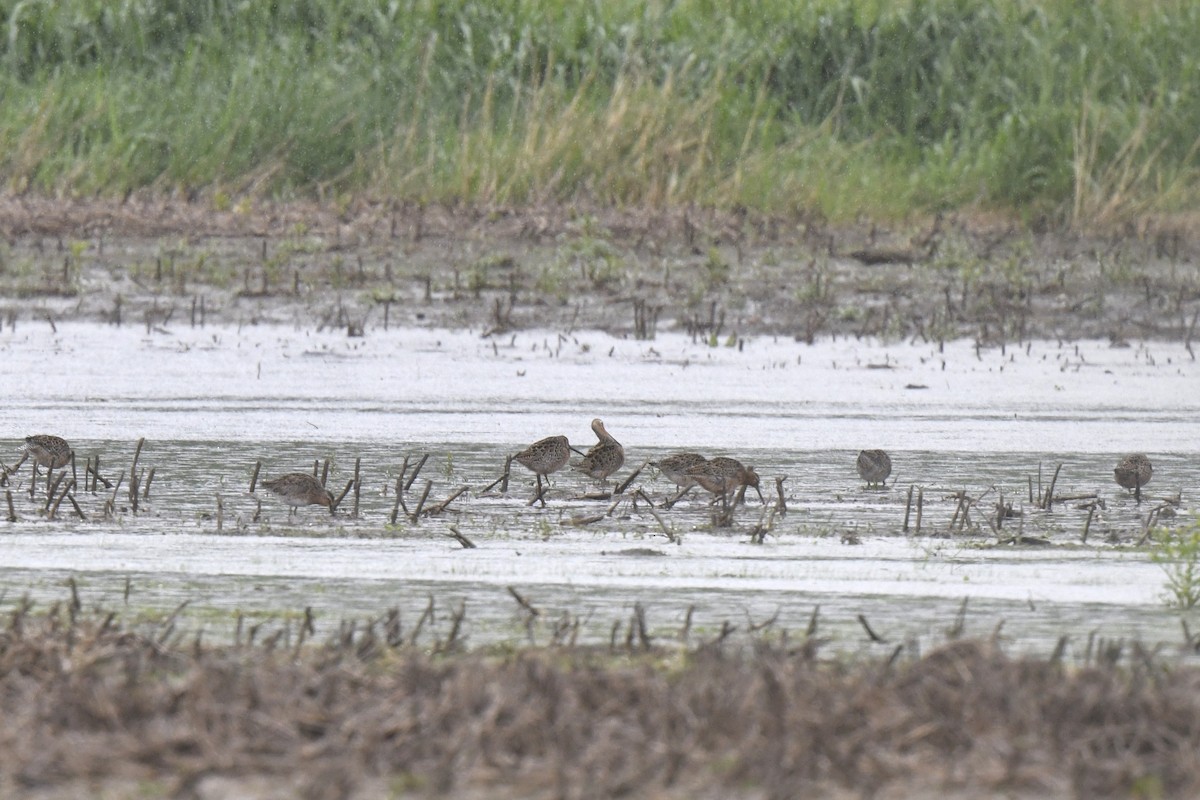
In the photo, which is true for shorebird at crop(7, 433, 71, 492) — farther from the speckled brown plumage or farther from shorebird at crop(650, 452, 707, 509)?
the speckled brown plumage

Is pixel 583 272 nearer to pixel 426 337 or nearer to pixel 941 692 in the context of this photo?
pixel 426 337

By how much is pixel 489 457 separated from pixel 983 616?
10.5 ft

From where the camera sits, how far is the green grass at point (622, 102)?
1483cm

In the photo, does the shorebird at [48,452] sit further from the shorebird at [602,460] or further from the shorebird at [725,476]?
the shorebird at [725,476]

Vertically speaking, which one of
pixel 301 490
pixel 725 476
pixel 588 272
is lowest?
pixel 301 490

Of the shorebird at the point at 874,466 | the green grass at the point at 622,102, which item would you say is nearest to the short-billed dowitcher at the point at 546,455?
the shorebird at the point at 874,466

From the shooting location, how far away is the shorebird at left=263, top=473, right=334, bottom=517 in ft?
19.9

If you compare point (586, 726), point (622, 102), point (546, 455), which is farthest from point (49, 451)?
point (622, 102)

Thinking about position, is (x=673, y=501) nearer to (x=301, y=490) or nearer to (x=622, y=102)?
(x=301, y=490)

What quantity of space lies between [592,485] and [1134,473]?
5.49ft

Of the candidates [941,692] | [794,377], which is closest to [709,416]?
[794,377]

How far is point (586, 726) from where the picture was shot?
3.33 metres

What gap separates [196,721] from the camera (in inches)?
129

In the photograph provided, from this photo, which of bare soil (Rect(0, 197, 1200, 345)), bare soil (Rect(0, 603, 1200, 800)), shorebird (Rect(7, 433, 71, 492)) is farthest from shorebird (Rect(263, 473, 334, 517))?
bare soil (Rect(0, 197, 1200, 345))
